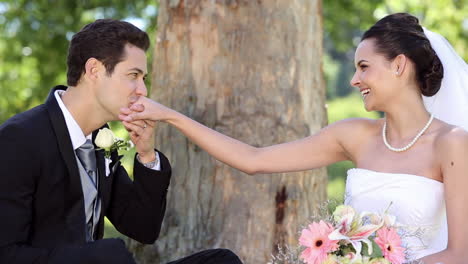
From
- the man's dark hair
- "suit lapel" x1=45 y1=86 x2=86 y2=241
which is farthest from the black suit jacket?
the man's dark hair

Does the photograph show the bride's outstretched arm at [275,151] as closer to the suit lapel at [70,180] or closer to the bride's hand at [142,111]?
the bride's hand at [142,111]

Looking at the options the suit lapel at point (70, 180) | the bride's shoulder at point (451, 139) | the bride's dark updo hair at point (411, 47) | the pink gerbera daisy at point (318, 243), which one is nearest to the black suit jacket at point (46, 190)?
the suit lapel at point (70, 180)

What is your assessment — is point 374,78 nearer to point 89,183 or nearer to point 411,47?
point 411,47

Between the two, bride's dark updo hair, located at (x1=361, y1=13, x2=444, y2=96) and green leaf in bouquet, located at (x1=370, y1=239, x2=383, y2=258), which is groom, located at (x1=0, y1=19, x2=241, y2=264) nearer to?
green leaf in bouquet, located at (x1=370, y1=239, x2=383, y2=258)

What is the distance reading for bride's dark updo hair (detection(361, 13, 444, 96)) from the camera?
12.9 feet

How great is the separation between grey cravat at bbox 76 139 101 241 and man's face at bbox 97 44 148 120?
0.23 metres

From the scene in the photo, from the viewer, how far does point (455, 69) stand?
13.6 feet

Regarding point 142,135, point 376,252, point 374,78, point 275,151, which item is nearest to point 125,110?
point 142,135

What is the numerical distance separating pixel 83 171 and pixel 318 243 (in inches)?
52.8

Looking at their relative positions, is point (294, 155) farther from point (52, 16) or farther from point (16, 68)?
point (16, 68)

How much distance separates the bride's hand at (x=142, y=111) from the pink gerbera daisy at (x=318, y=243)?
3.92 feet

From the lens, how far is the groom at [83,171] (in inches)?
A: 136

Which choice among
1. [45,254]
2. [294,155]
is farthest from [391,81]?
[45,254]

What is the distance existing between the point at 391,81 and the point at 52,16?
22.1ft
